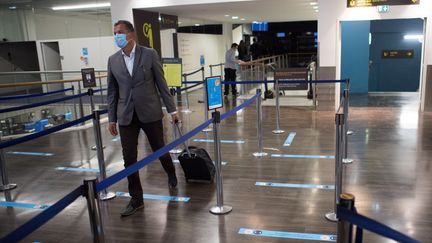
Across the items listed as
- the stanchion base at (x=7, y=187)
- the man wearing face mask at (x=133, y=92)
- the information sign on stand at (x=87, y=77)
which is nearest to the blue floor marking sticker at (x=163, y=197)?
the man wearing face mask at (x=133, y=92)

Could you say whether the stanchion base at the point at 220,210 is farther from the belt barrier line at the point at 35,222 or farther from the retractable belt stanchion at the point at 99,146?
the belt barrier line at the point at 35,222

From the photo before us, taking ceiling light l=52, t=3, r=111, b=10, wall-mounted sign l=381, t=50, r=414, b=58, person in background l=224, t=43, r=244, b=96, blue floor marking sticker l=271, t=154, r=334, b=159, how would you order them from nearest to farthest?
blue floor marking sticker l=271, t=154, r=334, b=159
person in background l=224, t=43, r=244, b=96
wall-mounted sign l=381, t=50, r=414, b=58
ceiling light l=52, t=3, r=111, b=10

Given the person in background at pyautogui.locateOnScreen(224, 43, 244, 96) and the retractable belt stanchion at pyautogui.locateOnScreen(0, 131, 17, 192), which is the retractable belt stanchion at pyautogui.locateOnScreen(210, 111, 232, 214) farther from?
the person in background at pyautogui.locateOnScreen(224, 43, 244, 96)

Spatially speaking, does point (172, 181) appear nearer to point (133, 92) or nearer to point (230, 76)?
point (133, 92)

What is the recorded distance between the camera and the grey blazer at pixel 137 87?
3633mm

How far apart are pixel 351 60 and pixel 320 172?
7569 mm

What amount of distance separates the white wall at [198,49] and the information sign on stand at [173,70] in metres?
6.58

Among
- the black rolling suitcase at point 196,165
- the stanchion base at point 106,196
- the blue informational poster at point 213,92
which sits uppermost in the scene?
the blue informational poster at point 213,92

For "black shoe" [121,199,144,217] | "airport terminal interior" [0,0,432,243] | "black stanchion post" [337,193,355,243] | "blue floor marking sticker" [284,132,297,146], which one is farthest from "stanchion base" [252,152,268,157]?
"black stanchion post" [337,193,355,243]

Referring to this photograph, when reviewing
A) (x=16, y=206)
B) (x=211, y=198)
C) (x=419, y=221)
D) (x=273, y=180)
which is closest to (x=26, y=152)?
(x=16, y=206)

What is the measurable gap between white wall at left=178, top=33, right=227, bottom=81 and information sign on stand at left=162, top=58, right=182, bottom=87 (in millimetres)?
6581

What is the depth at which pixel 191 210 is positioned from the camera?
3861mm

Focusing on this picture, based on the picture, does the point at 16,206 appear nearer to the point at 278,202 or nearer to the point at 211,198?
the point at 211,198

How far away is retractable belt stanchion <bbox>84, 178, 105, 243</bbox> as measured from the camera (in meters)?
2.10
